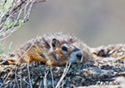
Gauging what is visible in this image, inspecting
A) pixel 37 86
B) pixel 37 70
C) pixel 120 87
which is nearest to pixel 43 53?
pixel 37 70

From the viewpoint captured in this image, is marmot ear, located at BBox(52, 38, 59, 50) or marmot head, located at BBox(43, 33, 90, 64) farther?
marmot ear, located at BBox(52, 38, 59, 50)

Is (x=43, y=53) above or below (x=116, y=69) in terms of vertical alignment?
above

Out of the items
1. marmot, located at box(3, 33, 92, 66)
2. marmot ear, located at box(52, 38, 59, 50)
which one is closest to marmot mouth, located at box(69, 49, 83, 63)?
marmot, located at box(3, 33, 92, 66)

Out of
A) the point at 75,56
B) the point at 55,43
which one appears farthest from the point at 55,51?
the point at 75,56

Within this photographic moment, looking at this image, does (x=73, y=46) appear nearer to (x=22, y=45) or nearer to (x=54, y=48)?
(x=54, y=48)

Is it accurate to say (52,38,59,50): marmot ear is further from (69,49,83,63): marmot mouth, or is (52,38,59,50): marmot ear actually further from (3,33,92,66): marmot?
(69,49,83,63): marmot mouth

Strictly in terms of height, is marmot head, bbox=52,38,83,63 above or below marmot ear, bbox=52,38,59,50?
below

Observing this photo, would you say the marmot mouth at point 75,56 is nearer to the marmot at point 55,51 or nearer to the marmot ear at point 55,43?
the marmot at point 55,51

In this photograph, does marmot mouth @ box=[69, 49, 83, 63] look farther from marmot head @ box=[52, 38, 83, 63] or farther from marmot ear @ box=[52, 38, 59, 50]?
marmot ear @ box=[52, 38, 59, 50]

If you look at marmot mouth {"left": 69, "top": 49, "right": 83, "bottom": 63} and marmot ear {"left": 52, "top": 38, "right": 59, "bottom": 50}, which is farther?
marmot ear {"left": 52, "top": 38, "right": 59, "bottom": 50}
